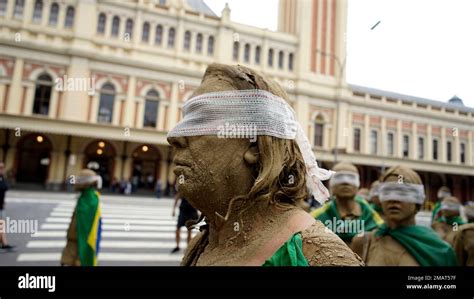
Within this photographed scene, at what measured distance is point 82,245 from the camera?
11.8 feet

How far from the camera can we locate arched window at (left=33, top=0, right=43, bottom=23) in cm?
1580

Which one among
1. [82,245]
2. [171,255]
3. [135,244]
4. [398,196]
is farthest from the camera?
[135,244]

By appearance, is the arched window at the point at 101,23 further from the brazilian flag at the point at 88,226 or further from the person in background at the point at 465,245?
the person in background at the point at 465,245

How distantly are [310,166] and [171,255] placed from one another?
Answer: 5.16 metres

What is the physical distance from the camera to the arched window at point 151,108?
1809cm

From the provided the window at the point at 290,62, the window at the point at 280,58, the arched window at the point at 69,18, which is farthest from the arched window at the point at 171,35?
the window at the point at 290,62

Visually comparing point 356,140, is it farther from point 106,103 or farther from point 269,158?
point 269,158

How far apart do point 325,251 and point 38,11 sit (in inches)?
781

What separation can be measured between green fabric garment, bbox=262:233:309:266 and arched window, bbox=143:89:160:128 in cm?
1803

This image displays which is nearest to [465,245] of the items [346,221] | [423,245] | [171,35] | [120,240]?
[423,245]

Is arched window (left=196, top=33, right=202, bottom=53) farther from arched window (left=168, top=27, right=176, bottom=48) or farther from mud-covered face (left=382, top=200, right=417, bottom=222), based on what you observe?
mud-covered face (left=382, top=200, right=417, bottom=222)

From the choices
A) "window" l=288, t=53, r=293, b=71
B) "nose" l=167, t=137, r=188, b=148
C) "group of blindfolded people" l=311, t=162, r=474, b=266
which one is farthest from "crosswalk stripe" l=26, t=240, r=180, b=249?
"window" l=288, t=53, r=293, b=71
